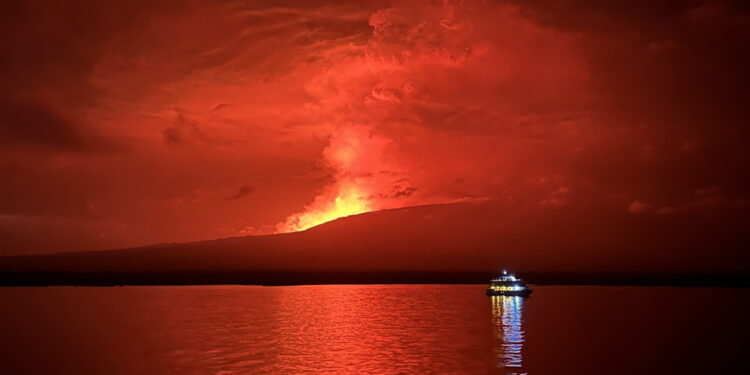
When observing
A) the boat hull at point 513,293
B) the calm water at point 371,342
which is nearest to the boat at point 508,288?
the boat hull at point 513,293

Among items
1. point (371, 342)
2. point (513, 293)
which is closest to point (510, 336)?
point (371, 342)

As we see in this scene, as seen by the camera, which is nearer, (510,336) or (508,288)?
(510,336)

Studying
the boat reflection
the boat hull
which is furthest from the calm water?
the boat hull

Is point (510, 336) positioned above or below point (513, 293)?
below

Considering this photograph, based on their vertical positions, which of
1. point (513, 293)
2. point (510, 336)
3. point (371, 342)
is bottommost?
point (371, 342)

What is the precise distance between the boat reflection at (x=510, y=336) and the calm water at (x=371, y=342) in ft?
0.35

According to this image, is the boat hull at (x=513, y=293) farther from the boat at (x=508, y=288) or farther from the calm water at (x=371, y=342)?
the calm water at (x=371, y=342)

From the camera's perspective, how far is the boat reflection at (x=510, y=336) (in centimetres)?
4428

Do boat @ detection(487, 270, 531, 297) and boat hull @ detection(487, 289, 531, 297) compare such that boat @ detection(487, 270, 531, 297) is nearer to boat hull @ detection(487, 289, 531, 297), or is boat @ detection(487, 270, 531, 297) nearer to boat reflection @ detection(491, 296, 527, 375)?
boat hull @ detection(487, 289, 531, 297)

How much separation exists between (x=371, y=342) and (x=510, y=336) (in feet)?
46.0

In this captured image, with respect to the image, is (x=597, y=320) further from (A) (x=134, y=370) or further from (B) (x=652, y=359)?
(A) (x=134, y=370)

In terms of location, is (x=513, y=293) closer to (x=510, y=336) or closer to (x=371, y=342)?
(x=510, y=336)

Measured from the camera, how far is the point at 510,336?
205 feet

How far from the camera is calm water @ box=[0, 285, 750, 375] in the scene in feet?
144
